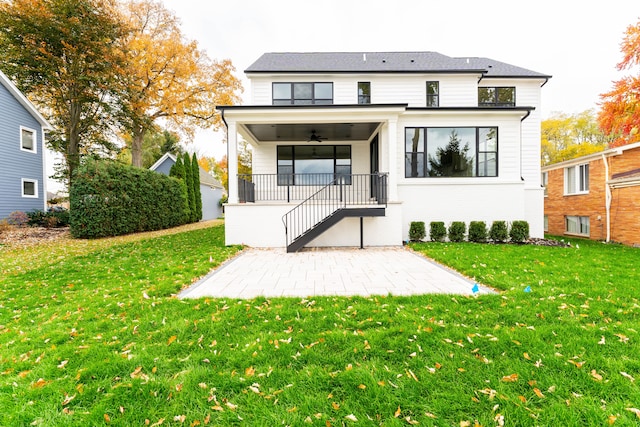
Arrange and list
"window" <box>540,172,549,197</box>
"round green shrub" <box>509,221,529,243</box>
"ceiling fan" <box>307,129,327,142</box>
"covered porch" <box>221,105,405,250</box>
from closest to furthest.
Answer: "covered porch" <box>221,105,405,250</box>, "round green shrub" <box>509,221,529,243</box>, "ceiling fan" <box>307,129,327,142</box>, "window" <box>540,172,549,197</box>

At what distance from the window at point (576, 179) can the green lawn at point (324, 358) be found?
11184 mm

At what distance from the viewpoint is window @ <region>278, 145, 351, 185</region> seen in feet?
39.8

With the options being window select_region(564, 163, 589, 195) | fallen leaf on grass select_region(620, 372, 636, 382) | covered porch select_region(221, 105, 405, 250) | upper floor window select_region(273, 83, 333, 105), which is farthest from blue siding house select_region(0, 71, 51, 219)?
window select_region(564, 163, 589, 195)

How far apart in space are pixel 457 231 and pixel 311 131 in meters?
6.49

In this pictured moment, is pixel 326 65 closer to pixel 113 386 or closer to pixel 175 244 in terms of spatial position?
pixel 175 244

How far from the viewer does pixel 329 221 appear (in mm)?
8133

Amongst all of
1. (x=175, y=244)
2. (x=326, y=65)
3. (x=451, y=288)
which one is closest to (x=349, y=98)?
(x=326, y=65)

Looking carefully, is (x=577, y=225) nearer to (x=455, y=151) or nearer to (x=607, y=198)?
(x=607, y=198)

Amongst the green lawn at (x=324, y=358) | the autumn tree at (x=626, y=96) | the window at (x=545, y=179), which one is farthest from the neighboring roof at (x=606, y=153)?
the green lawn at (x=324, y=358)

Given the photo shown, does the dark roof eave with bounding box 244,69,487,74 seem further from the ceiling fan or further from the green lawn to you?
the green lawn

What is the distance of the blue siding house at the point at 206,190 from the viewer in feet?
78.4

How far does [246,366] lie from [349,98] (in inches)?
490

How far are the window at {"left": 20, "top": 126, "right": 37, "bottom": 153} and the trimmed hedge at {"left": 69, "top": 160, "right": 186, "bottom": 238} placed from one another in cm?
688

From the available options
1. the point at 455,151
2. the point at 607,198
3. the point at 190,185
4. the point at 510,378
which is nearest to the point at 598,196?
the point at 607,198
